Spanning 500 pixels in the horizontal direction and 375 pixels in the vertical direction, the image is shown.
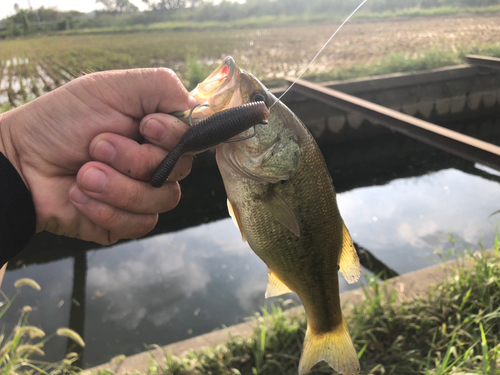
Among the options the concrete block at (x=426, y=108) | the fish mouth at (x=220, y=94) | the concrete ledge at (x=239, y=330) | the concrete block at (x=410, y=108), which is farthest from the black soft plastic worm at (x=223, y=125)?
the concrete block at (x=426, y=108)

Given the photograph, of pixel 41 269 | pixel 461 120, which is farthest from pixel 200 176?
pixel 461 120

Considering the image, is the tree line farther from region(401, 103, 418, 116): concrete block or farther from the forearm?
the forearm

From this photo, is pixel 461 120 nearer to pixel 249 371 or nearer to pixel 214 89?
pixel 249 371

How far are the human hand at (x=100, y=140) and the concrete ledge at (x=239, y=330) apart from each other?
1.95 m

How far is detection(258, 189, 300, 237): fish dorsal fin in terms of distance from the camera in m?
1.52

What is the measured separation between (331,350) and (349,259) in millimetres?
482

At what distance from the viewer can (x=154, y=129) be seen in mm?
1415

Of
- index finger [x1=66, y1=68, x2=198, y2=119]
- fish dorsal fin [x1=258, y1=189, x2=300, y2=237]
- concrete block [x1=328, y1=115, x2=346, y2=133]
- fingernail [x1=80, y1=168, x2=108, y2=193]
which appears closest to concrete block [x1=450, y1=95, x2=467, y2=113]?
concrete block [x1=328, y1=115, x2=346, y2=133]

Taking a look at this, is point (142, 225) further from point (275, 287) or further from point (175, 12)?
point (175, 12)

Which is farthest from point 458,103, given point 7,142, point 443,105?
point 7,142

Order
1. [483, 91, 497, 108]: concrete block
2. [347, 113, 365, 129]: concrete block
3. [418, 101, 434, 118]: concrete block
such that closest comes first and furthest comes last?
[347, 113, 365, 129]: concrete block, [418, 101, 434, 118]: concrete block, [483, 91, 497, 108]: concrete block

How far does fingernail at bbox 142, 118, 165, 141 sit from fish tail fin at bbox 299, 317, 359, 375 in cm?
128

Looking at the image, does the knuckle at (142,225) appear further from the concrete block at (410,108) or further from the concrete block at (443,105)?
the concrete block at (443,105)

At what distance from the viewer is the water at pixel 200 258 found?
4.54 meters
